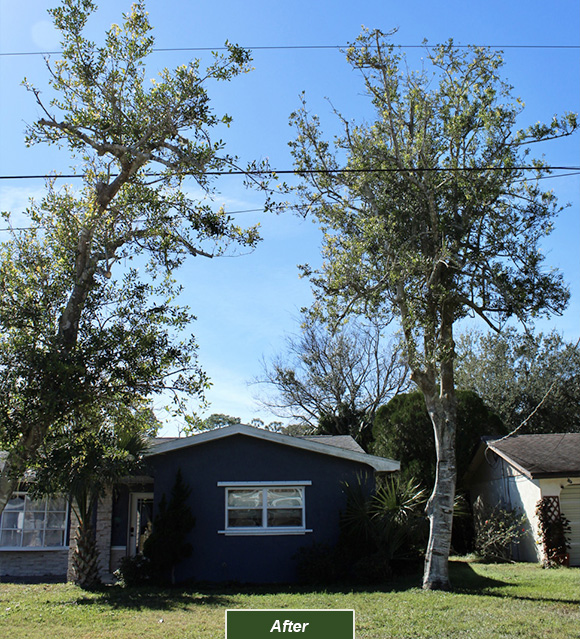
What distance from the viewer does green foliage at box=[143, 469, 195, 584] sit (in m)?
15.4

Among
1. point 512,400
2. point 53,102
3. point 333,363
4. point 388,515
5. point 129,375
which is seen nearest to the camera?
point 129,375

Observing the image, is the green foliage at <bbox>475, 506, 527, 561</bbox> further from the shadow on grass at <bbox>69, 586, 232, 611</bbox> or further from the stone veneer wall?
the stone veneer wall

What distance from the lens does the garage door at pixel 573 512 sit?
17.7 meters

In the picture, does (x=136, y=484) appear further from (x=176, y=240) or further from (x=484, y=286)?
(x=484, y=286)

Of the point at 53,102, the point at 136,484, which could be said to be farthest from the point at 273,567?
the point at 53,102

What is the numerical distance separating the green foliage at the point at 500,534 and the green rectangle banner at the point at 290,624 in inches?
565

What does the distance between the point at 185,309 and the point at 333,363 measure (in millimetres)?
24231

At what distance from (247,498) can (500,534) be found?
8.33 m

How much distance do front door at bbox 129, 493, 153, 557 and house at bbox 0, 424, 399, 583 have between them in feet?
1.35

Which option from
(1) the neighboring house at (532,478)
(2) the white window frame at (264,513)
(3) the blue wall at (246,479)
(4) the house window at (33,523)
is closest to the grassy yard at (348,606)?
(3) the blue wall at (246,479)

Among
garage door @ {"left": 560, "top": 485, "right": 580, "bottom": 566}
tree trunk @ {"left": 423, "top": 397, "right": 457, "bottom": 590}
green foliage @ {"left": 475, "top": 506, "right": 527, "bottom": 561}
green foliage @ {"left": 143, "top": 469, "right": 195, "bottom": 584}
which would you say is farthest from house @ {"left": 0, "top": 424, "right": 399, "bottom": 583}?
garage door @ {"left": 560, "top": 485, "right": 580, "bottom": 566}

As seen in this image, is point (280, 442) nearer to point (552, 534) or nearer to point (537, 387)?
point (552, 534)

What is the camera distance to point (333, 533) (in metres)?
16.4

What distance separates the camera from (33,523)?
18672 mm
